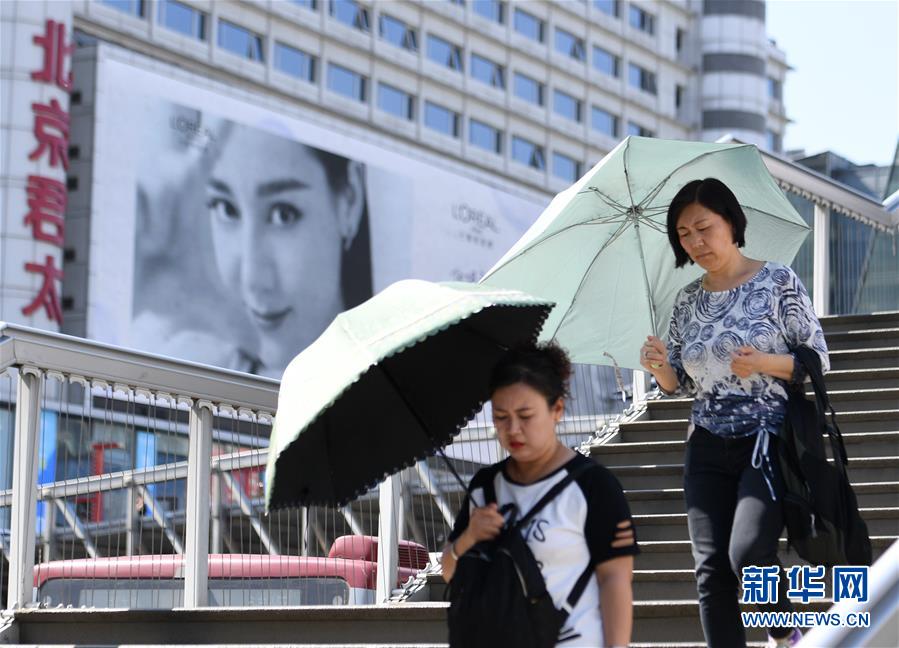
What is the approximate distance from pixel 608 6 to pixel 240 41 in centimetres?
2175

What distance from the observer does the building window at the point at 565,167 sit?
68.8 meters

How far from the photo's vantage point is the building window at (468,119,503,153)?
2547 inches

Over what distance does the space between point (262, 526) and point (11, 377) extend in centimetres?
161

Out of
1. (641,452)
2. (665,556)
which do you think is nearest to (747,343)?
(665,556)

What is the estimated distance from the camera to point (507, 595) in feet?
13.5

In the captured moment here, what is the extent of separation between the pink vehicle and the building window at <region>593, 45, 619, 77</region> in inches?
2523

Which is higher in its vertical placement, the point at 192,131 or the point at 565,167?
the point at 565,167

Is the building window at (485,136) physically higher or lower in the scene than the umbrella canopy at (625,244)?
higher

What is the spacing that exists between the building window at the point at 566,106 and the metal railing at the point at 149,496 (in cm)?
6124

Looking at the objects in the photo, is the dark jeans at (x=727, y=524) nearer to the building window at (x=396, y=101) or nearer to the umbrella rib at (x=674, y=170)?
the umbrella rib at (x=674, y=170)

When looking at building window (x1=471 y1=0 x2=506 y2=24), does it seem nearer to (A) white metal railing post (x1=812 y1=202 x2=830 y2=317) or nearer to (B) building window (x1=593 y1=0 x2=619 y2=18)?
(B) building window (x1=593 y1=0 x2=619 y2=18)

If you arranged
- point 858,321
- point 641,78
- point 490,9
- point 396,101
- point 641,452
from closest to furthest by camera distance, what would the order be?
point 641,452 < point 858,321 < point 396,101 < point 490,9 < point 641,78

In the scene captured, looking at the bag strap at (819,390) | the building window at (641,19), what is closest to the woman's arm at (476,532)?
the bag strap at (819,390)

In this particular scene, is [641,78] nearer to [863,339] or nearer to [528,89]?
[528,89]
